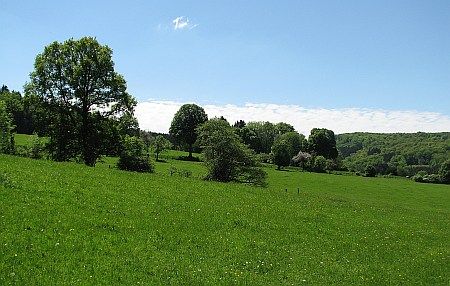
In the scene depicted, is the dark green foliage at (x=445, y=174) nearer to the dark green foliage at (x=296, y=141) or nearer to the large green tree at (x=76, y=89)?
the dark green foliage at (x=296, y=141)

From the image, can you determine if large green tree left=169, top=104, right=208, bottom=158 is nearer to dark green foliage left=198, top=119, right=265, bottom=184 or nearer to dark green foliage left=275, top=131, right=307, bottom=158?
dark green foliage left=275, top=131, right=307, bottom=158

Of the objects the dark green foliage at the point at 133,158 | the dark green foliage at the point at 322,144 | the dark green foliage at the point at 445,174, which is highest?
the dark green foliage at the point at 322,144

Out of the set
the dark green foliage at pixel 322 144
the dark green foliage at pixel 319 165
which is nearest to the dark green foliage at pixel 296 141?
the dark green foliage at pixel 322 144

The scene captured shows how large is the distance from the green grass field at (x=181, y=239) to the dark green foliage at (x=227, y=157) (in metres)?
23.4

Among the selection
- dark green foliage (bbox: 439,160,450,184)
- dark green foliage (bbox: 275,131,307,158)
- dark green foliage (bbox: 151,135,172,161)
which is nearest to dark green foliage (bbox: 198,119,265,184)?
dark green foliage (bbox: 151,135,172,161)

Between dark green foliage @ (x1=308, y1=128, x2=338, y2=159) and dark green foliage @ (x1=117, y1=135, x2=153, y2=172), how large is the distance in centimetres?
10494

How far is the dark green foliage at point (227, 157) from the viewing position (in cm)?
5609

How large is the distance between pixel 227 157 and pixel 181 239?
3820 cm

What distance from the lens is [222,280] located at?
14.3 meters

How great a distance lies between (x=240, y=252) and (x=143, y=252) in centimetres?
437

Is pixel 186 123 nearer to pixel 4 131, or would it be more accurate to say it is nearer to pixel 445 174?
pixel 4 131

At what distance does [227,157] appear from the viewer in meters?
56.4

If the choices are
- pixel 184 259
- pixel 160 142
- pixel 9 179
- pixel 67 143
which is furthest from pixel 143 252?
pixel 160 142

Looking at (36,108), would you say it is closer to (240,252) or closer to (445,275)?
(240,252)
